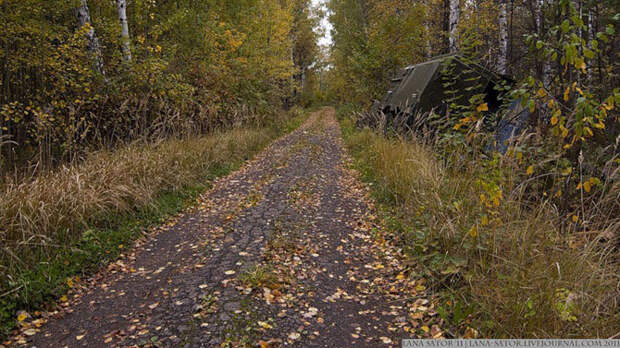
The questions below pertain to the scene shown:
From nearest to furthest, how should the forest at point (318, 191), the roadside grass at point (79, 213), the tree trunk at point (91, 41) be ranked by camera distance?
the forest at point (318, 191) < the roadside grass at point (79, 213) < the tree trunk at point (91, 41)

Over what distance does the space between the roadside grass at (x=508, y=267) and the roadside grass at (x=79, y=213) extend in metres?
3.69

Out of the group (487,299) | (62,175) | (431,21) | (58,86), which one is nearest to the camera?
(487,299)

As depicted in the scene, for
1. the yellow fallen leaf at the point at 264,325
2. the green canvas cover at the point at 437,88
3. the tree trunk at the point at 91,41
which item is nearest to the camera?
the yellow fallen leaf at the point at 264,325

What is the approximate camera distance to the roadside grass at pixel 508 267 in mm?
2701

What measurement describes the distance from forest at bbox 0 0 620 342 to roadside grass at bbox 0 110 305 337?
2 cm

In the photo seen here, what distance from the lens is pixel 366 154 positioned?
10039 millimetres

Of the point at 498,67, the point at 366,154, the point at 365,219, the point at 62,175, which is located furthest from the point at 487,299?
the point at 498,67

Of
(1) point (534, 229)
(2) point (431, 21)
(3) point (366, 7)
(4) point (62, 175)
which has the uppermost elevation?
(3) point (366, 7)

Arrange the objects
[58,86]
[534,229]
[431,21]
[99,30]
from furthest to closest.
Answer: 1. [431,21]
2. [99,30]
3. [58,86]
4. [534,229]

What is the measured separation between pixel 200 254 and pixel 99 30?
279 inches

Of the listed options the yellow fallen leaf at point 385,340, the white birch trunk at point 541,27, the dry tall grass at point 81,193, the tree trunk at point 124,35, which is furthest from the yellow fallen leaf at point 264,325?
the tree trunk at point 124,35

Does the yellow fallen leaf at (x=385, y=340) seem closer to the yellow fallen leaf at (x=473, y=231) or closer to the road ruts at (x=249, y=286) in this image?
the road ruts at (x=249, y=286)

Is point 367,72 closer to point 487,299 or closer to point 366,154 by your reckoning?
point 366,154

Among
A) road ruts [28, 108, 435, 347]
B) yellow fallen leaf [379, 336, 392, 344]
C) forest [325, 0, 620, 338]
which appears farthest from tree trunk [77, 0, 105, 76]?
yellow fallen leaf [379, 336, 392, 344]
